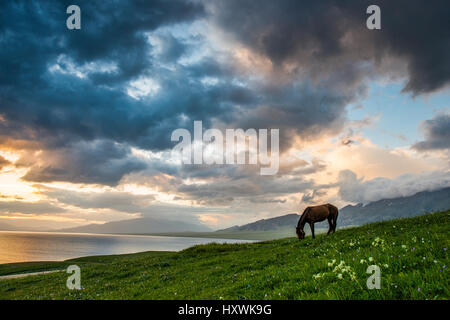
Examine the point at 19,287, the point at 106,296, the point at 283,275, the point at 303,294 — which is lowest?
the point at 19,287

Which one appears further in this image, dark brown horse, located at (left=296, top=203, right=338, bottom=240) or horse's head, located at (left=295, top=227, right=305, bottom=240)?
dark brown horse, located at (left=296, top=203, right=338, bottom=240)

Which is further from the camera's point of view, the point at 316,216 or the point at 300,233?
the point at 316,216

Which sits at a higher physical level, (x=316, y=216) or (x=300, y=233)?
(x=316, y=216)

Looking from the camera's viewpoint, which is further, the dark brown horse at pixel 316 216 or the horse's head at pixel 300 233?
the dark brown horse at pixel 316 216

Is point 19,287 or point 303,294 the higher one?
point 303,294

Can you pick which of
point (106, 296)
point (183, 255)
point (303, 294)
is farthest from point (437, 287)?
point (183, 255)

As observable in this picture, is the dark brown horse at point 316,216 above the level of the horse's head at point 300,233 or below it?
above

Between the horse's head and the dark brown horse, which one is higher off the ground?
the dark brown horse

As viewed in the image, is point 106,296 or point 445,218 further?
point 445,218
